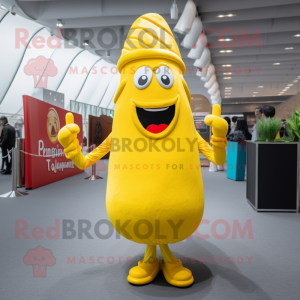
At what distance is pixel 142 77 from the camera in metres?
1.69

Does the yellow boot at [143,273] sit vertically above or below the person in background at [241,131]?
below

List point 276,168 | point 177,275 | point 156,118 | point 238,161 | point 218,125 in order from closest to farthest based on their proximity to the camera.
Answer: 1. point 218,125
2. point 156,118
3. point 177,275
4. point 276,168
5. point 238,161

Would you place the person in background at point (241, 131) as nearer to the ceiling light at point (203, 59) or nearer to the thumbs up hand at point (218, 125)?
the ceiling light at point (203, 59)

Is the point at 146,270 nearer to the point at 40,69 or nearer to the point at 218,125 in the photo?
the point at 218,125

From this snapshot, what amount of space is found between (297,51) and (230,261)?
8368 mm

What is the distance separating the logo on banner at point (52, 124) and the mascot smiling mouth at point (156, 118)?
4.57 metres

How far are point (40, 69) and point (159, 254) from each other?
11421 millimetres

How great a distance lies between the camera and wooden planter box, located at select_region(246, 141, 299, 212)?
3.52 m

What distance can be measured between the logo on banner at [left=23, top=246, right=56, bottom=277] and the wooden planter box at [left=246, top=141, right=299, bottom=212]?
105 inches

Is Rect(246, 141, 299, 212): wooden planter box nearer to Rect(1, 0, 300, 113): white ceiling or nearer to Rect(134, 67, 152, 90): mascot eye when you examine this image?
Rect(134, 67, 152, 90): mascot eye

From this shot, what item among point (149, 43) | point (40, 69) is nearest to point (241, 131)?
point (149, 43)

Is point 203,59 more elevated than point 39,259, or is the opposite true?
point 203,59

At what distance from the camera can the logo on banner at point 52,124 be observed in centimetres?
582

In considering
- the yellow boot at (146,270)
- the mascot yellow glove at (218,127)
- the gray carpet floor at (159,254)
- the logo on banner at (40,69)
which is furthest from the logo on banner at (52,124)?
the logo on banner at (40,69)
